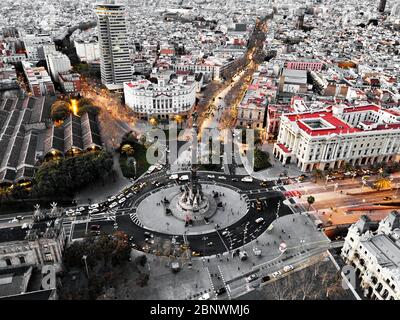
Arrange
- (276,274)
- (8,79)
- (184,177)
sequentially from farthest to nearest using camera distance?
(8,79) < (184,177) < (276,274)

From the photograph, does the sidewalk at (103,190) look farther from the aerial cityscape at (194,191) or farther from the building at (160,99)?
the building at (160,99)

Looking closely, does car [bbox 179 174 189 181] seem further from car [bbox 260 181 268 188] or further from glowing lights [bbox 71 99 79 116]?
glowing lights [bbox 71 99 79 116]

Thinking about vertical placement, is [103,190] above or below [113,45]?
below

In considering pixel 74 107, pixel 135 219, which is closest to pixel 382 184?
pixel 135 219

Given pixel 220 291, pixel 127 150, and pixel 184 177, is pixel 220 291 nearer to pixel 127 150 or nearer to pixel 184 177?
pixel 184 177

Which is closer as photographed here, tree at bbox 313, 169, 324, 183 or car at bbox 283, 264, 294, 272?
car at bbox 283, 264, 294, 272

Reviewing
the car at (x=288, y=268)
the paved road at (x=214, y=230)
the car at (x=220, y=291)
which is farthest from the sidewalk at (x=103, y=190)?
the car at (x=288, y=268)

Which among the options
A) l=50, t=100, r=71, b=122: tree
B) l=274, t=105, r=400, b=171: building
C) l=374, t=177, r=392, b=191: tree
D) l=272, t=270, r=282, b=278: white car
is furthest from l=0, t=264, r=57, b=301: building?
l=374, t=177, r=392, b=191: tree
